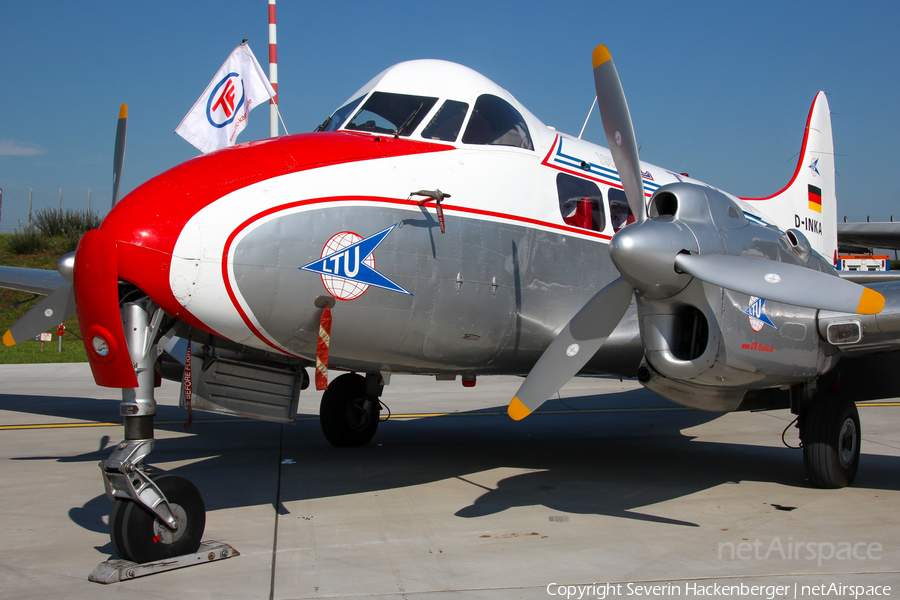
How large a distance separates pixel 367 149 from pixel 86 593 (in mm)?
3520

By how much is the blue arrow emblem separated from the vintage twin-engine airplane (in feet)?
0.05

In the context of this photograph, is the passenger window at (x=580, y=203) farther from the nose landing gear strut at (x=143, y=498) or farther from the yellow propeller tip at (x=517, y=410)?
the nose landing gear strut at (x=143, y=498)

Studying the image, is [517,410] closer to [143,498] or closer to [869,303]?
[869,303]

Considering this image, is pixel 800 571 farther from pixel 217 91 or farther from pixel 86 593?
pixel 217 91

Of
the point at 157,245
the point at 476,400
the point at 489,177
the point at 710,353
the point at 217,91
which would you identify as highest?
the point at 217,91

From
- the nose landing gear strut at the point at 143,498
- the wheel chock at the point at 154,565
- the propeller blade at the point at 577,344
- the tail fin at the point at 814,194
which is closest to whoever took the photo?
the wheel chock at the point at 154,565

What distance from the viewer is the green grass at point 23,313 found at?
2184 centimetres

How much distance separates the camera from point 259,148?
5113 mm

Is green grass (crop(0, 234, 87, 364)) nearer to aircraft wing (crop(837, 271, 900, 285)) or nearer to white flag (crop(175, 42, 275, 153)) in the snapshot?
white flag (crop(175, 42, 275, 153))

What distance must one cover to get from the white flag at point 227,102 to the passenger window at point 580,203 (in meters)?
5.00

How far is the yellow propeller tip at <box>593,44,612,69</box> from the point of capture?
19.3ft

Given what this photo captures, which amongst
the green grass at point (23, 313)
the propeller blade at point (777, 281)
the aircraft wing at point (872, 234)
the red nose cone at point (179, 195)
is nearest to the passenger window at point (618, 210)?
the propeller blade at point (777, 281)

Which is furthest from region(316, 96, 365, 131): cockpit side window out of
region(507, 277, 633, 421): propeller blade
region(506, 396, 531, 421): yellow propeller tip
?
region(506, 396, 531, 421): yellow propeller tip

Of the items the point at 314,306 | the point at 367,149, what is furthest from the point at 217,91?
the point at 314,306
